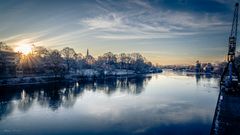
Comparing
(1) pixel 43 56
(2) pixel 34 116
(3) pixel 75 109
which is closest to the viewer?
(2) pixel 34 116

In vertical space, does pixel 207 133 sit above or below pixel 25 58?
below

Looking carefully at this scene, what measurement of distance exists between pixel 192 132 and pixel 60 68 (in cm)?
4585

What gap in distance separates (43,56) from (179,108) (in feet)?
190

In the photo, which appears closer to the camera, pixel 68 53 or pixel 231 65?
pixel 231 65

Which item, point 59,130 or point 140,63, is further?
point 140,63

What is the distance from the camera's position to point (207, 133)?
1362cm

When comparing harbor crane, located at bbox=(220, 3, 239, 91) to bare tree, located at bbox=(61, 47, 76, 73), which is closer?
harbor crane, located at bbox=(220, 3, 239, 91)

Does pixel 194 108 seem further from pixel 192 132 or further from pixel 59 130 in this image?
pixel 59 130


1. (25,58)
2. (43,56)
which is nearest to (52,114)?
(25,58)

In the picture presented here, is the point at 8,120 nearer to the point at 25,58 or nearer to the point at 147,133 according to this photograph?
the point at 147,133

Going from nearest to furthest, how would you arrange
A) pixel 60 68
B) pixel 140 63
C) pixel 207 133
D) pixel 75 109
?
pixel 207 133 < pixel 75 109 < pixel 60 68 < pixel 140 63

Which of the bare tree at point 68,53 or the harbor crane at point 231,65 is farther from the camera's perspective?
the bare tree at point 68,53

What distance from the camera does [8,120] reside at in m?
16.5

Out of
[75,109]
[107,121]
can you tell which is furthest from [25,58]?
[107,121]
